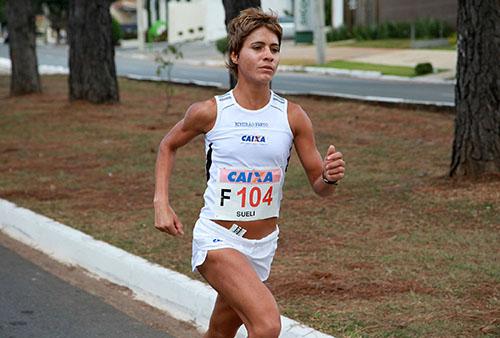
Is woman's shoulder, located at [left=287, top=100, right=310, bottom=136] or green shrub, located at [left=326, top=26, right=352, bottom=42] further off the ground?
woman's shoulder, located at [left=287, top=100, right=310, bottom=136]

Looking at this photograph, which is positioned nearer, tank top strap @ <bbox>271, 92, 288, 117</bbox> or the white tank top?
the white tank top

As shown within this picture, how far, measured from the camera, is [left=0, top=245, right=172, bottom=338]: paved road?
21.1 feet

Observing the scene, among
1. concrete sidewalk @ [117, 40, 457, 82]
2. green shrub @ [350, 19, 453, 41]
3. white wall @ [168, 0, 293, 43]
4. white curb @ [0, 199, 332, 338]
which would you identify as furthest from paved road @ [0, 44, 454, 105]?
white wall @ [168, 0, 293, 43]

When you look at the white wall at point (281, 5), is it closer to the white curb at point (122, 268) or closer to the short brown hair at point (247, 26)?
the white curb at point (122, 268)

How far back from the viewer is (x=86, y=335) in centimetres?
634

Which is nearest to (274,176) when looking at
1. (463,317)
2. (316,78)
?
(463,317)

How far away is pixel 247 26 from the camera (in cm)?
457

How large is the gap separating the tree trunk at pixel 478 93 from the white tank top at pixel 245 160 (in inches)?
242

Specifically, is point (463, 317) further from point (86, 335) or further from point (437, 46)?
point (437, 46)

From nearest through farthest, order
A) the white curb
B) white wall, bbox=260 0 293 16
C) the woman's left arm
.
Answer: the woman's left arm < the white curb < white wall, bbox=260 0 293 16

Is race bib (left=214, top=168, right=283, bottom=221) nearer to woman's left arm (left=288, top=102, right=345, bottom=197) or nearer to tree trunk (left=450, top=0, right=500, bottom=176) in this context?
woman's left arm (left=288, top=102, right=345, bottom=197)

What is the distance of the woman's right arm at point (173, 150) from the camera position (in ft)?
15.1

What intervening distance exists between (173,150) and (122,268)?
124 inches

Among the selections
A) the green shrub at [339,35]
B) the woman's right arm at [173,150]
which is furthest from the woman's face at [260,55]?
the green shrub at [339,35]
